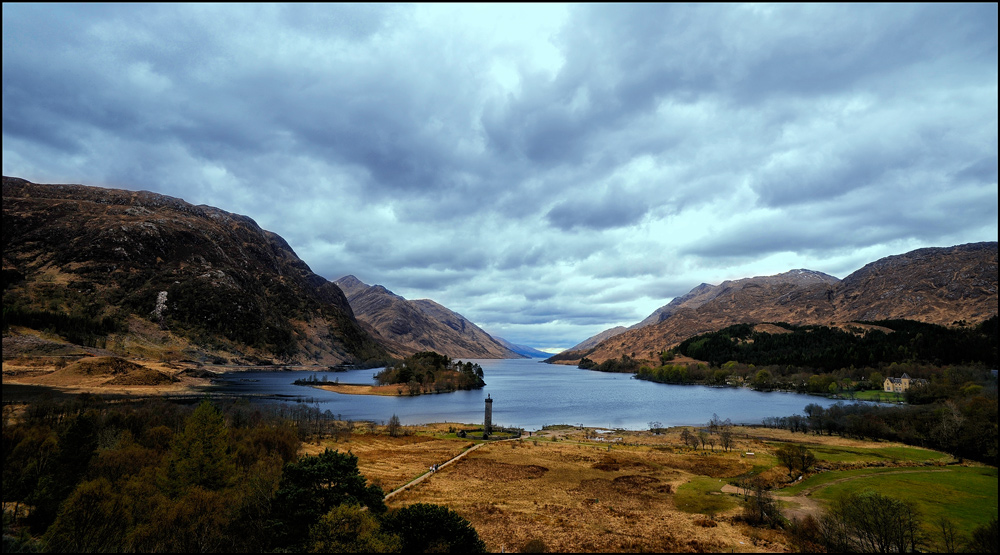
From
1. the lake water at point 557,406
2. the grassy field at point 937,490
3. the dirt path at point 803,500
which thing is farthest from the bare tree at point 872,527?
the lake water at point 557,406

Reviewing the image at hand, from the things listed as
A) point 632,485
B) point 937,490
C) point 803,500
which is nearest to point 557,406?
point 632,485

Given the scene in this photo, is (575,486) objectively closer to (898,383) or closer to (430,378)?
(430,378)

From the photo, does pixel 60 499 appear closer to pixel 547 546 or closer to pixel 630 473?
pixel 547 546

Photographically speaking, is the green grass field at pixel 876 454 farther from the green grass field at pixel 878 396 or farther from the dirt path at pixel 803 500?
the green grass field at pixel 878 396

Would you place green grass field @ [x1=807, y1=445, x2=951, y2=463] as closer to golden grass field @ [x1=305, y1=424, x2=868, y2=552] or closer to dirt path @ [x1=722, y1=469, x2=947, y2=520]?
golden grass field @ [x1=305, y1=424, x2=868, y2=552]

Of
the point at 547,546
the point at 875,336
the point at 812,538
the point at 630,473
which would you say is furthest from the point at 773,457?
the point at 875,336

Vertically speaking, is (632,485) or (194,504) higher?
(194,504)
